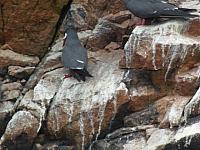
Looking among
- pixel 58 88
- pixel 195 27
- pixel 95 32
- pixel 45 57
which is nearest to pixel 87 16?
pixel 95 32

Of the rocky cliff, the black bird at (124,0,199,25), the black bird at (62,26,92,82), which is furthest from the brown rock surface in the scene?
the black bird at (124,0,199,25)

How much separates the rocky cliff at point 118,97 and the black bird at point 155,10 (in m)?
0.15

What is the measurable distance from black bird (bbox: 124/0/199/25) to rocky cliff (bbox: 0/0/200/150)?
147 mm

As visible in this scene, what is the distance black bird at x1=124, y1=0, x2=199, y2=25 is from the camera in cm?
894

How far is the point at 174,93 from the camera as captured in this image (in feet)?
28.4

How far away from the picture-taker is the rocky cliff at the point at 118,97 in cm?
837

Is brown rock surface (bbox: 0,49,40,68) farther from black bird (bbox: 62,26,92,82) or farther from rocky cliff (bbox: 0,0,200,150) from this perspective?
black bird (bbox: 62,26,92,82)

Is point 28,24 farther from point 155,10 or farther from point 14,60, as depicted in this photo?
point 155,10

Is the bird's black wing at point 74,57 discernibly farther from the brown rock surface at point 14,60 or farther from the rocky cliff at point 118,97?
the brown rock surface at point 14,60

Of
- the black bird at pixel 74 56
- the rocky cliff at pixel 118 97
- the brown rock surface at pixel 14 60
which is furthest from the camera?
the brown rock surface at pixel 14 60

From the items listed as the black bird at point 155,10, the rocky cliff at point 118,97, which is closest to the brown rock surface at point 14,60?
the rocky cliff at point 118,97

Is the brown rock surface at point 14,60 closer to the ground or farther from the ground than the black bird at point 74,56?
closer to the ground

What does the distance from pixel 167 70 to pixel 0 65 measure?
11.1 feet

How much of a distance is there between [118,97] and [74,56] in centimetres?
136
